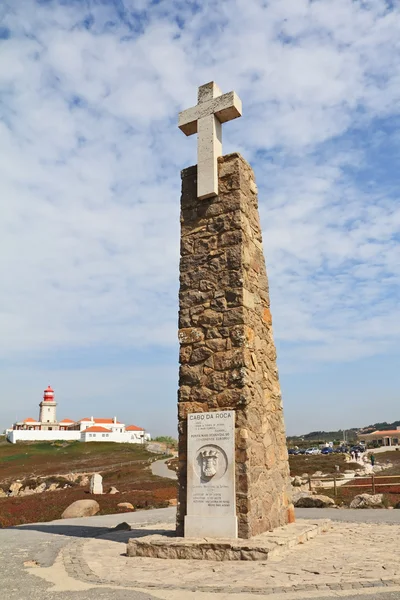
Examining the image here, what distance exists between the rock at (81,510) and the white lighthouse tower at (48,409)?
93.5 m

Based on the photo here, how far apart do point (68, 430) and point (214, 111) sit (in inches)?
3928

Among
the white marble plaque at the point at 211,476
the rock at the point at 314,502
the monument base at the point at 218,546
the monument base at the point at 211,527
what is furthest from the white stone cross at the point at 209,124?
the rock at the point at 314,502

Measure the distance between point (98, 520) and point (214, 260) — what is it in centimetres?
879

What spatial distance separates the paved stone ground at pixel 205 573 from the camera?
5.40m

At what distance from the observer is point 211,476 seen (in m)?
8.22

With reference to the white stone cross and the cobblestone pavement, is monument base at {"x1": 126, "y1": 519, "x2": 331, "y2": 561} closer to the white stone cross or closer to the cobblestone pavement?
the cobblestone pavement

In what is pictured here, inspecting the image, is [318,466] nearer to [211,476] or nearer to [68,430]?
[211,476]

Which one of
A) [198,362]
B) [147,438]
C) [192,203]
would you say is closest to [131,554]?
[198,362]

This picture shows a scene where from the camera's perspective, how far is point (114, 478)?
37.6 meters

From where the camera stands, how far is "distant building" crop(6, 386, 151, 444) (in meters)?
96.9

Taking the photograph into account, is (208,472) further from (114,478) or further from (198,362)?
(114,478)

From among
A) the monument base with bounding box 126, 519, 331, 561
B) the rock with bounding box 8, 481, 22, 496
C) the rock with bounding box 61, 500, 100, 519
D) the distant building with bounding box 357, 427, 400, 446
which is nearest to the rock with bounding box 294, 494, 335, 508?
the rock with bounding box 61, 500, 100, 519

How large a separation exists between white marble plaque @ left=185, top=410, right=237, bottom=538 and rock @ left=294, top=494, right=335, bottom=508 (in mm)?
8967

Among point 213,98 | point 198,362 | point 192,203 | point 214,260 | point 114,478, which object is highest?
point 213,98
